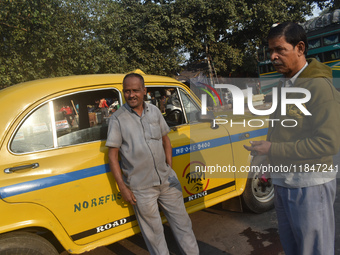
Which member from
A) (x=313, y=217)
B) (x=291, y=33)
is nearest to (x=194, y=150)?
(x=313, y=217)

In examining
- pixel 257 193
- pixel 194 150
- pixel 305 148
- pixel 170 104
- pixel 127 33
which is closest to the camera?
pixel 305 148

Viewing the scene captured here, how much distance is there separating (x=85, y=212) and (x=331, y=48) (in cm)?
1618

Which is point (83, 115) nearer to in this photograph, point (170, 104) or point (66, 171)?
point (66, 171)

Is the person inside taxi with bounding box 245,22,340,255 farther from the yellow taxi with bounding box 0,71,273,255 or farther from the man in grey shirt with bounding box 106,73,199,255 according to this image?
the yellow taxi with bounding box 0,71,273,255

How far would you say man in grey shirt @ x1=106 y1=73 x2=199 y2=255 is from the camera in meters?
2.45

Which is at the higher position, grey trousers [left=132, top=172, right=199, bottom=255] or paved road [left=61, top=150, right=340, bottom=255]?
grey trousers [left=132, top=172, right=199, bottom=255]

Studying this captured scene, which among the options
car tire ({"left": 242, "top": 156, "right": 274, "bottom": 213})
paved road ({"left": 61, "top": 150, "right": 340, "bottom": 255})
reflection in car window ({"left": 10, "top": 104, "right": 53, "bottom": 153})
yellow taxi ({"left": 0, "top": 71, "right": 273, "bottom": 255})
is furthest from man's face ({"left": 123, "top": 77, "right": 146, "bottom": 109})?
car tire ({"left": 242, "top": 156, "right": 274, "bottom": 213})

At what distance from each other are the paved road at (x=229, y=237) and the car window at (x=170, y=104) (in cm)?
142

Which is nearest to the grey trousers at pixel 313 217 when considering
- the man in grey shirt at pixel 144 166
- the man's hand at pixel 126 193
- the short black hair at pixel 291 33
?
the short black hair at pixel 291 33

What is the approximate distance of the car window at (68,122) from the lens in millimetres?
2395

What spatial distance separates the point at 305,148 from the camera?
1.55m

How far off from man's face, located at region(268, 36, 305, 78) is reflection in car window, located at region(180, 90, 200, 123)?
5.82ft

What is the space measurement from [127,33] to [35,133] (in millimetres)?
14576

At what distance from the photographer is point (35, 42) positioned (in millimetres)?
9297
